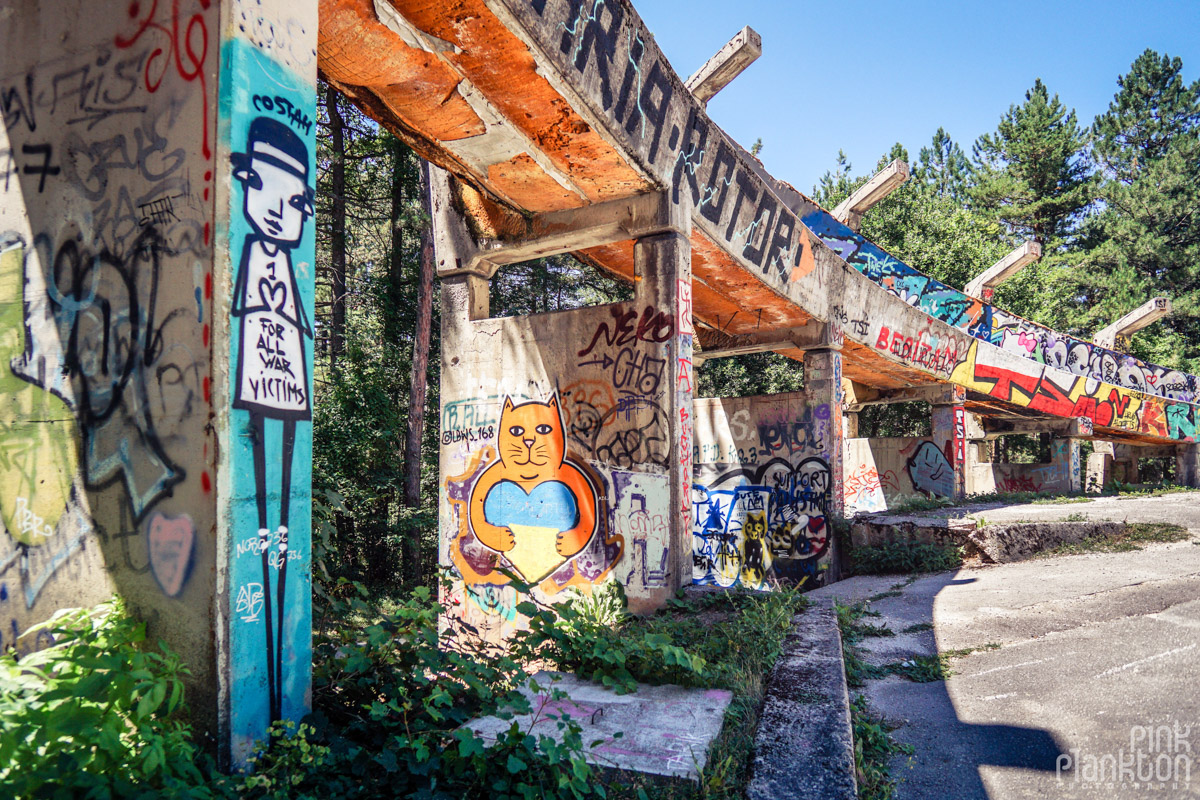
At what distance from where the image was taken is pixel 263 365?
2498 millimetres

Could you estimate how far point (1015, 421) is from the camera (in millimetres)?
20219

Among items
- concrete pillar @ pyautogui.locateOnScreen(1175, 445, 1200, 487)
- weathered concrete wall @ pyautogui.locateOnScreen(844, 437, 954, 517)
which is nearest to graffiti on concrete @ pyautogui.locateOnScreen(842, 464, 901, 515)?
weathered concrete wall @ pyautogui.locateOnScreen(844, 437, 954, 517)

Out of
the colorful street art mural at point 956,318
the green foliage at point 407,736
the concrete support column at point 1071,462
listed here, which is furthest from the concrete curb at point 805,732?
the concrete support column at point 1071,462

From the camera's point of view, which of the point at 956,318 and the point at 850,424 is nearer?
the point at 956,318

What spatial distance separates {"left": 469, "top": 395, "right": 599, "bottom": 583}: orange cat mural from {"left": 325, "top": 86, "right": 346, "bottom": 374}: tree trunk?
9.68 m

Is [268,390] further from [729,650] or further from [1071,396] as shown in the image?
[1071,396]

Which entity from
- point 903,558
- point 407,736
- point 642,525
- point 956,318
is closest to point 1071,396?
point 956,318

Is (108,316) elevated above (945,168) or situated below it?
below

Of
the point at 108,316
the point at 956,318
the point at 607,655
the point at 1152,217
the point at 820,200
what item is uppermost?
the point at 820,200

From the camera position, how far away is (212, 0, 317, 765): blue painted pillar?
231 cm

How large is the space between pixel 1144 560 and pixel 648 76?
7.56 m

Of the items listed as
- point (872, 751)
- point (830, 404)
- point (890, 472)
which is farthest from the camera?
point (890, 472)

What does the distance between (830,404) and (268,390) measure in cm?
857
